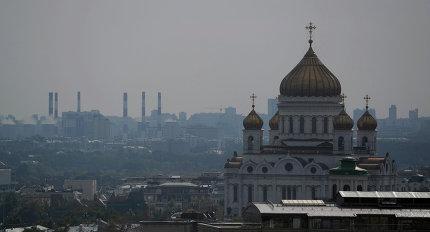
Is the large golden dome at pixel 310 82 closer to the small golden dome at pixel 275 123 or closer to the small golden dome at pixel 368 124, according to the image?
the small golden dome at pixel 275 123

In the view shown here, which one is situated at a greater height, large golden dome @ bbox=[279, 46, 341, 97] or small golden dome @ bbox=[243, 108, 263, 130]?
large golden dome @ bbox=[279, 46, 341, 97]

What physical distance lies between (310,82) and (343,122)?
438 cm

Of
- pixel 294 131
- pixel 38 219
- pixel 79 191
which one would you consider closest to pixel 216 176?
pixel 79 191

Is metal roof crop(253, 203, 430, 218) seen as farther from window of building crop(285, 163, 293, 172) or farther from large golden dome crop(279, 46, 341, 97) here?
large golden dome crop(279, 46, 341, 97)

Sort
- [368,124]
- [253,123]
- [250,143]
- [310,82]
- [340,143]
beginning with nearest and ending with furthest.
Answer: [340,143] < [368,124] < [310,82] < [250,143] < [253,123]

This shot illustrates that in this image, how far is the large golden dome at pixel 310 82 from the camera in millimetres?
118062

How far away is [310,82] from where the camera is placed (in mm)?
118125

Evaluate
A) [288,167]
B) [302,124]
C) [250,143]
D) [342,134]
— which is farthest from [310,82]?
[288,167]

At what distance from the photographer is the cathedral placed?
114 meters

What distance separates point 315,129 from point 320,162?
3562 mm

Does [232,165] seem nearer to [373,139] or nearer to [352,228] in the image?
[373,139]

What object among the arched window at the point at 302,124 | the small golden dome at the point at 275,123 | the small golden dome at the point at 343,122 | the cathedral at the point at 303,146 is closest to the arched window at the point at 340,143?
the cathedral at the point at 303,146

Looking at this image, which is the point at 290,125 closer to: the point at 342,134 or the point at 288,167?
the point at 288,167

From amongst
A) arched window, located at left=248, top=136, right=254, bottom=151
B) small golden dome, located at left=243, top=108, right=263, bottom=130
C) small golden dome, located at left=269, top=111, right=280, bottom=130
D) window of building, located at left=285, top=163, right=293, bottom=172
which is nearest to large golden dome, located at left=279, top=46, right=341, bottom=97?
small golden dome, located at left=269, top=111, right=280, bottom=130
